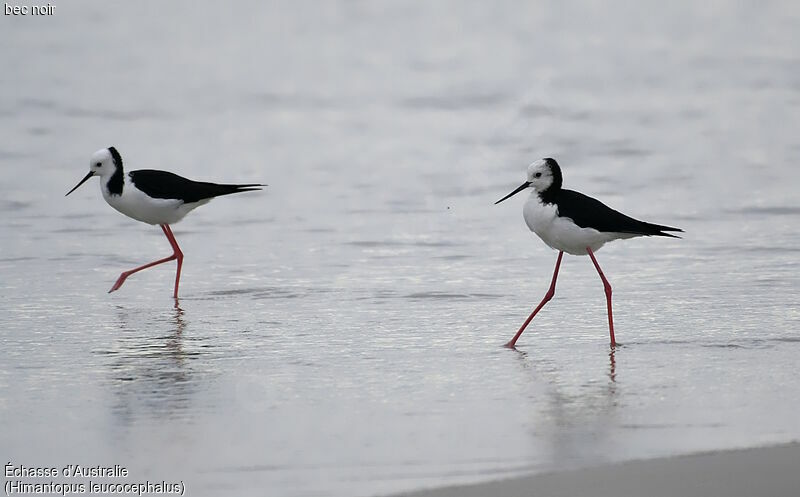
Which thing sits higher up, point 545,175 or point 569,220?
point 545,175

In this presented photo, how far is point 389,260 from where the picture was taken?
9461mm

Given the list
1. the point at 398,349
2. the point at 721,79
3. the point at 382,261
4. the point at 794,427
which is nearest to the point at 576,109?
the point at 721,79

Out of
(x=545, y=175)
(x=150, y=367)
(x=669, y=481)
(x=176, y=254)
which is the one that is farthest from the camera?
(x=176, y=254)

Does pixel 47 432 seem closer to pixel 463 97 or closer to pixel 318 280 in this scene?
pixel 318 280

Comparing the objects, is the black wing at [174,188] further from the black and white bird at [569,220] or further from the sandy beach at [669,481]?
the sandy beach at [669,481]

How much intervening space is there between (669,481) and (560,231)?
305 cm

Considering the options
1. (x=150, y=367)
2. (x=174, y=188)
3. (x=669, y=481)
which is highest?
(x=174, y=188)

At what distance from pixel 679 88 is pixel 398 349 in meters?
12.4

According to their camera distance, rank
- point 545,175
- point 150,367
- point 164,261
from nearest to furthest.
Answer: point 150,367, point 545,175, point 164,261

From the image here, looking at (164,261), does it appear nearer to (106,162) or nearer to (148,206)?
(148,206)

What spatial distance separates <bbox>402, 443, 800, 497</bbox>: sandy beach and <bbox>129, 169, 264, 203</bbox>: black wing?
18.2ft

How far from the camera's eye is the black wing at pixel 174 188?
381 inches

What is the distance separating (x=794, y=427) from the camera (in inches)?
205

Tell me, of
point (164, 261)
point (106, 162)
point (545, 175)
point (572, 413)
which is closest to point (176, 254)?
point (164, 261)
